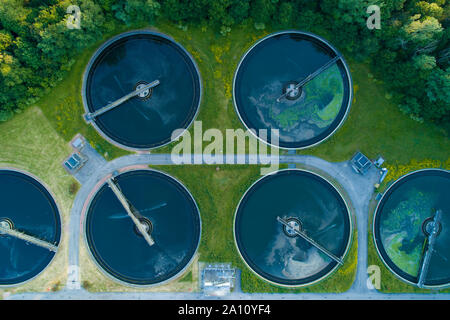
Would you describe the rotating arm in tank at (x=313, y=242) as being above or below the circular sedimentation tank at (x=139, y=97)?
below

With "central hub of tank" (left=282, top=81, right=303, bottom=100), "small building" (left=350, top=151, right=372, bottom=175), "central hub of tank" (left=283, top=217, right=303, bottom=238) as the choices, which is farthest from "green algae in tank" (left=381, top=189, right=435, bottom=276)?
"central hub of tank" (left=282, top=81, right=303, bottom=100)

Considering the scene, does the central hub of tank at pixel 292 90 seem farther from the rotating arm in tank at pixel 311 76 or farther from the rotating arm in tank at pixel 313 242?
the rotating arm in tank at pixel 313 242

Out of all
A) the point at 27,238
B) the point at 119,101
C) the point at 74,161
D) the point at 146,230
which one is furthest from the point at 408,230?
the point at 27,238

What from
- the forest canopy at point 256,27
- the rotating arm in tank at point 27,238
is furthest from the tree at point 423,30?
the rotating arm in tank at point 27,238

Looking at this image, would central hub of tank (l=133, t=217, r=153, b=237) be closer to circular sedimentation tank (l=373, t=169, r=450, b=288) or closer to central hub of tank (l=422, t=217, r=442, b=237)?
circular sedimentation tank (l=373, t=169, r=450, b=288)

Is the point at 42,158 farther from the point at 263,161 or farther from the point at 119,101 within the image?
the point at 263,161
